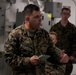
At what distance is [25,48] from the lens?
2477 mm

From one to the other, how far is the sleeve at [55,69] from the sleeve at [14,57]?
549 mm

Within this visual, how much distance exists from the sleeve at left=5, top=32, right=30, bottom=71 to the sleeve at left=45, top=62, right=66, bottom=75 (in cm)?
55

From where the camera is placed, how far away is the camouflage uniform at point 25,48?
2.40 meters

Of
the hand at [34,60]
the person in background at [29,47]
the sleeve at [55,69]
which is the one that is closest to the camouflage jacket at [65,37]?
the sleeve at [55,69]

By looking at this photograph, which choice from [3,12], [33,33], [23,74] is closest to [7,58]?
[23,74]

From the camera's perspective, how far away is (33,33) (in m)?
2.55

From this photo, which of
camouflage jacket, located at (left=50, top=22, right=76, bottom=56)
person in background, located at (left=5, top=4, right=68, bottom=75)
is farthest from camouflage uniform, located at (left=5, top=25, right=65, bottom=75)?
camouflage jacket, located at (left=50, top=22, right=76, bottom=56)

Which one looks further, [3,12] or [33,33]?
[3,12]

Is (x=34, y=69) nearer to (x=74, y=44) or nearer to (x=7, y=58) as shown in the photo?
(x=7, y=58)

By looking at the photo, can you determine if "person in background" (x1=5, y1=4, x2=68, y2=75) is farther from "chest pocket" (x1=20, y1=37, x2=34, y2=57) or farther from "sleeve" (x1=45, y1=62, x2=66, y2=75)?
"sleeve" (x1=45, y1=62, x2=66, y2=75)

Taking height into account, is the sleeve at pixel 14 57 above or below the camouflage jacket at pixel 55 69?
above

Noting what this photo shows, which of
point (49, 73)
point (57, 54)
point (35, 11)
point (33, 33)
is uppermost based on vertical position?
point (35, 11)

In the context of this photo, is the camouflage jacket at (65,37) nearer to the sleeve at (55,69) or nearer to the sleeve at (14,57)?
the sleeve at (55,69)

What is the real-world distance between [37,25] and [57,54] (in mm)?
425
